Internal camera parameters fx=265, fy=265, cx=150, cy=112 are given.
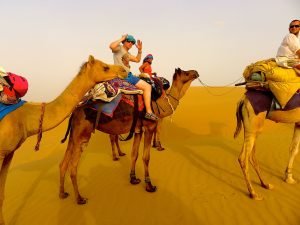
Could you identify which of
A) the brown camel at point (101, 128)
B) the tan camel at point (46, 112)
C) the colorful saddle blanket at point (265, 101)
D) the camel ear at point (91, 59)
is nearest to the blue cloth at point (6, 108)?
the tan camel at point (46, 112)

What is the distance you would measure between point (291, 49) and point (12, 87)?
571cm

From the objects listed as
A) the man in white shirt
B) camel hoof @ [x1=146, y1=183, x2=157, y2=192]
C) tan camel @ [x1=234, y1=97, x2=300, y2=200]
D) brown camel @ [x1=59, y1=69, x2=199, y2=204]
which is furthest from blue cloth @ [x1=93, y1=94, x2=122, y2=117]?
the man in white shirt

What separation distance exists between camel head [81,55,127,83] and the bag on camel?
3.14ft

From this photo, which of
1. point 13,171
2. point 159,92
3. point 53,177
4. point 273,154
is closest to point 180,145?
point 273,154

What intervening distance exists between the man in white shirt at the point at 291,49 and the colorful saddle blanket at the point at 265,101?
698 millimetres

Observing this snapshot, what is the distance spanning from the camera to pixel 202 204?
17.7 ft

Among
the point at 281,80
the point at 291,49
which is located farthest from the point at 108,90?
the point at 291,49

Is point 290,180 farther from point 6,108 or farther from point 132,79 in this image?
point 6,108

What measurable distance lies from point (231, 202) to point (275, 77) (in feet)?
9.28

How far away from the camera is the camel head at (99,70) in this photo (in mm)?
4375

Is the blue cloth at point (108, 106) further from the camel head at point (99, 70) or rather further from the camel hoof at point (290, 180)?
the camel hoof at point (290, 180)

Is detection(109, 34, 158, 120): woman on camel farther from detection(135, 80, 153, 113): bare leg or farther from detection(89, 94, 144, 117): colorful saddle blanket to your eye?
detection(89, 94, 144, 117): colorful saddle blanket

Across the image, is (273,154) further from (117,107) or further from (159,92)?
(117,107)

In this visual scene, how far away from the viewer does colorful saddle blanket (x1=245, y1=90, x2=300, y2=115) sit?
5738 mm
